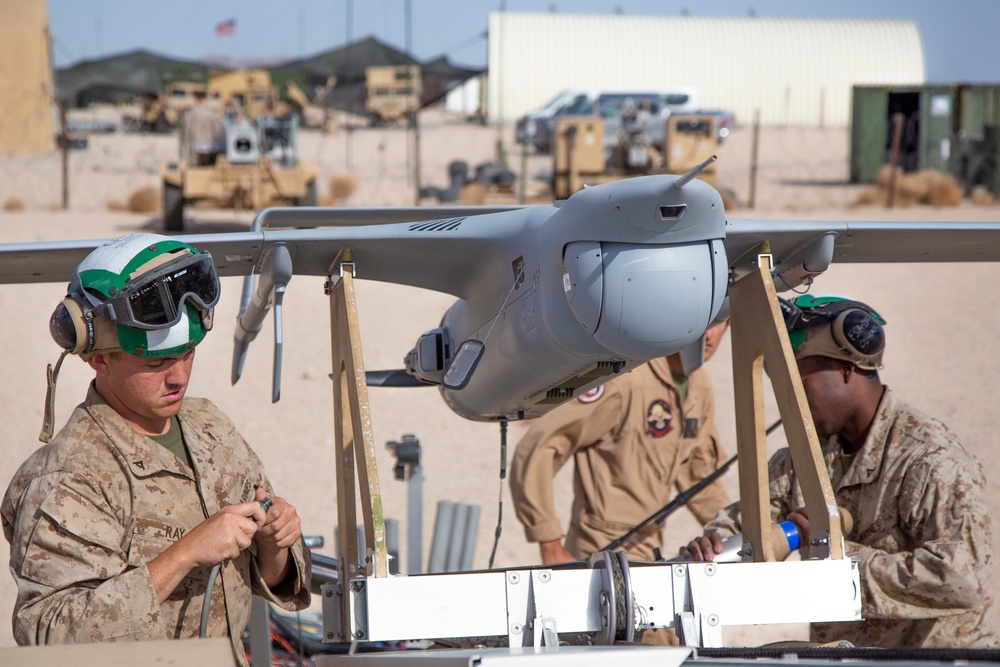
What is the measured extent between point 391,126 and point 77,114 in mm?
13008

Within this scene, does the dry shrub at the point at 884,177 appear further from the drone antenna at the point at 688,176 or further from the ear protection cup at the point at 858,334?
the drone antenna at the point at 688,176

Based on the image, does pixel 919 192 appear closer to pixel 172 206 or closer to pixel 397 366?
pixel 397 366

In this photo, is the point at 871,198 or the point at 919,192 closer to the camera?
the point at 871,198

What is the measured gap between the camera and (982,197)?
69.1 ft

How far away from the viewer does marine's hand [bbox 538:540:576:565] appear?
5307mm

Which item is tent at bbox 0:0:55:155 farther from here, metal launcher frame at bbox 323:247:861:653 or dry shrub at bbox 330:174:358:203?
metal launcher frame at bbox 323:247:861:653

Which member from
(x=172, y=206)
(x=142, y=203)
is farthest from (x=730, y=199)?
(x=142, y=203)

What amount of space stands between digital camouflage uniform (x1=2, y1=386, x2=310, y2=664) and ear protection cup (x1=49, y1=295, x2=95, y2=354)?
217mm

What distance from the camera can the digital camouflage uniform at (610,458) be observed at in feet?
17.2

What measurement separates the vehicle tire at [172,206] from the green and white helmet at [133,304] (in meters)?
14.5

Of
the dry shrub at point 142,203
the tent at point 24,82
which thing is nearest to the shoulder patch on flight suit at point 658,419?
the dry shrub at point 142,203

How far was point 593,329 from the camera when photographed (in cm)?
283

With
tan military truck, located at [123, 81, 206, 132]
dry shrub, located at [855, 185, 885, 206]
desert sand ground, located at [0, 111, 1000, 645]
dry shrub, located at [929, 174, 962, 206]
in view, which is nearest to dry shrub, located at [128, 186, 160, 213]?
desert sand ground, located at [0, 111, 1000, 645]

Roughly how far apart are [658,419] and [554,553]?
0.83 meters
